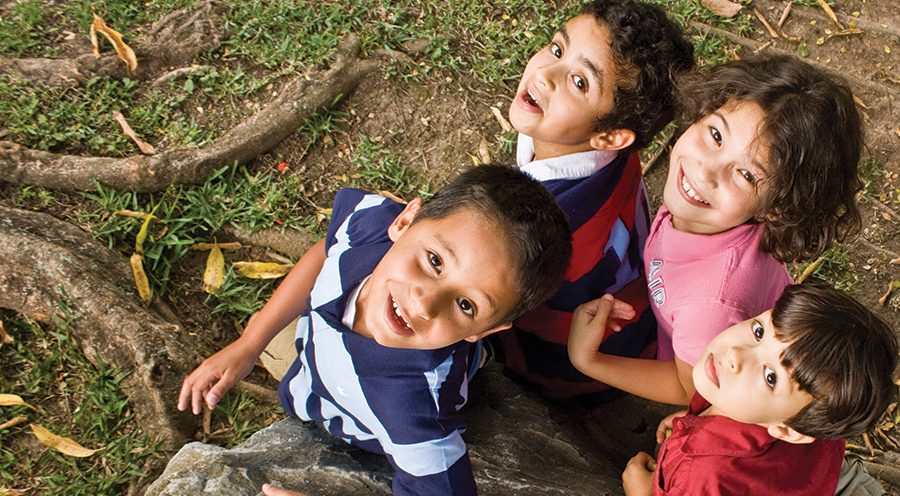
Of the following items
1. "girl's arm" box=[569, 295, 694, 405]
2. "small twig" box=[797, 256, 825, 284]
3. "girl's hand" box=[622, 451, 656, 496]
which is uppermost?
"girl's arm" box=[569, 295, 694, 405]

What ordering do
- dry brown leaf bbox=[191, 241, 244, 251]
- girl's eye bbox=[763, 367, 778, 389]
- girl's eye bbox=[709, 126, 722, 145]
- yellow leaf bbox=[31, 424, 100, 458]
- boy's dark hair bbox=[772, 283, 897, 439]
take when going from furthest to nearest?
dry brown leaf bbox=[191, 241, 244, 251] → yellow leaf bbox=[31, 424, 100, 458] → girl's eye bbox=[709, 126, 722, 145] → girl's eye bbox=[763, 367, 778, 389] → boy's dark hair bbox=[772, 283, 897, 439]

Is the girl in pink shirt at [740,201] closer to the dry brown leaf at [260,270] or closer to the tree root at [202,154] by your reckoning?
the dry brown leaf at [260,270]

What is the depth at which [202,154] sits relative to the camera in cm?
354

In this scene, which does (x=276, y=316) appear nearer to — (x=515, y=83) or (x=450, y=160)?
(x=450, y=160)

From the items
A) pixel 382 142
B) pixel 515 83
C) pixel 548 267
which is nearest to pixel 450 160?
pixel 382 142

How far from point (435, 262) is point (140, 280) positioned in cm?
170

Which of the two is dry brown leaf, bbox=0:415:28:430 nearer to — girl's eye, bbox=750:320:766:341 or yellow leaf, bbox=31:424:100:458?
yellow leaf, bbox=31:424:100:458

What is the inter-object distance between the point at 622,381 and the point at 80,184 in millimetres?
2610

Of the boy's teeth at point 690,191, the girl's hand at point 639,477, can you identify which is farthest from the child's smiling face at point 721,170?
the girl's hand at point 639,477

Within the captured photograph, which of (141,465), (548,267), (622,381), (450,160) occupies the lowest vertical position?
(141,465)

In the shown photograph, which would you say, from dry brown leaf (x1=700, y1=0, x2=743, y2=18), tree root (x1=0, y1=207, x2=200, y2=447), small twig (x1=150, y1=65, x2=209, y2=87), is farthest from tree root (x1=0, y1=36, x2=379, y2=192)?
dry brown leaf (x1=700, y1=0, x2=743, y2=18)

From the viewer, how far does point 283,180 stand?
3.74 m

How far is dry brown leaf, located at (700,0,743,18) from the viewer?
4.65 meters

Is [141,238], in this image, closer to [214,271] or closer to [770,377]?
[214,271]
